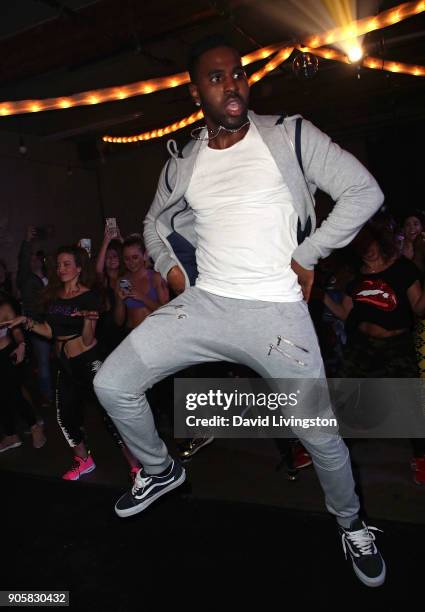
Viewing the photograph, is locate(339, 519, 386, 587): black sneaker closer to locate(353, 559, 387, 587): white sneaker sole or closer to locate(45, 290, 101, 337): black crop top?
locate(353, 559, 387, 587): white sneaker sole

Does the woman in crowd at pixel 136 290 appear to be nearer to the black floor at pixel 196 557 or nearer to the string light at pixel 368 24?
the black floor at pixel 196 557

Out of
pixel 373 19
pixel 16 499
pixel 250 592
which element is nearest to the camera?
pixel 250 592

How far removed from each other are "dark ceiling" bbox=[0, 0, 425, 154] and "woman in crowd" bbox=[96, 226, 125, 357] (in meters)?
1.84

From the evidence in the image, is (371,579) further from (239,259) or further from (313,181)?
(313,181)

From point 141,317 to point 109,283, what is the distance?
1134 mm

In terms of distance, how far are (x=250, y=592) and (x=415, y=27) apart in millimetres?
6494

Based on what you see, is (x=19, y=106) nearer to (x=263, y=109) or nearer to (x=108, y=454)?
(x=108, y=454)

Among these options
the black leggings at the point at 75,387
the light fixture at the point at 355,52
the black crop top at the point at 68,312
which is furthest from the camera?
the light fixture at the point at 355,52

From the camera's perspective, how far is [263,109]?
9.71m

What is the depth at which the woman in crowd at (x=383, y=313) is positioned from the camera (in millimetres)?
3283

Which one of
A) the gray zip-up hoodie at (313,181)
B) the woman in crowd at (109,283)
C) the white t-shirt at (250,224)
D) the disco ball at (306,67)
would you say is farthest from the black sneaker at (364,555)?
the disco ball at (306,67)

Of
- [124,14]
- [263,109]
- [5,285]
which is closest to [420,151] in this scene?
[263,109]

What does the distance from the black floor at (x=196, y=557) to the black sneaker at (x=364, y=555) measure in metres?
0.06

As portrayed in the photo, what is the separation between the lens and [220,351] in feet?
6.70
